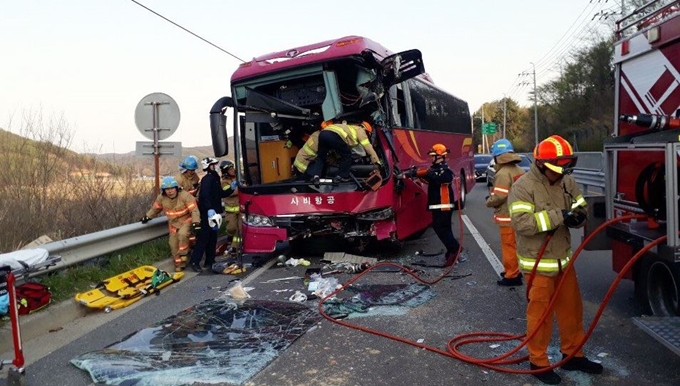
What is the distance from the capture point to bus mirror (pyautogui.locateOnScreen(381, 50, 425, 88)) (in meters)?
8.00

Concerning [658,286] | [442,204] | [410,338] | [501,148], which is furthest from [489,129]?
[410,338]

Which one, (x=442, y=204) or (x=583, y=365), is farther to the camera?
(x=442, y=204)

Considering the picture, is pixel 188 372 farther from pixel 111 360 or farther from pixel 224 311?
pixel 224 311

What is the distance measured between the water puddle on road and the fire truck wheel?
2898 millimetres

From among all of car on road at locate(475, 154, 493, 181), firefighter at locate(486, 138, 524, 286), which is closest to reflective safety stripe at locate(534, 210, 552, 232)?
firefighter at locate(486, 138, 524, 286)

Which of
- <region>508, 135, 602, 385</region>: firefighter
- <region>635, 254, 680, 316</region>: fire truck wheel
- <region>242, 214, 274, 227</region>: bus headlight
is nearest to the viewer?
<region>508, 135, 602, 385</region>: firefighter

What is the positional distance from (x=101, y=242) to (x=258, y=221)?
2185mm

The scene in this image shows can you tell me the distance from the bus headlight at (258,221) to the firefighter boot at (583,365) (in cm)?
500

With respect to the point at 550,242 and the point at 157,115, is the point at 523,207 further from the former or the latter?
the point at 157,115

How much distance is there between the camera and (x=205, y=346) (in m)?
4.76

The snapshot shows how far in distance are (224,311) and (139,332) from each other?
91cm

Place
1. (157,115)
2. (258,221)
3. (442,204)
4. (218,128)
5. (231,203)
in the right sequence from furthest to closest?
(231,203)
(157,115)
(258,221)
(218,128)
(442,204)

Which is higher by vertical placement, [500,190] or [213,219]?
[500,190]

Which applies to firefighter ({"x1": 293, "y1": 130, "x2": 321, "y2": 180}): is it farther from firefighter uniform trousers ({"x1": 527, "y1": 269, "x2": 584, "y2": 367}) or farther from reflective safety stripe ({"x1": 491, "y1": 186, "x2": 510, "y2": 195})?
firefighter uniform trousers ({"x1": 527, "y1": 269, "x2": 584, "y2": 367})
